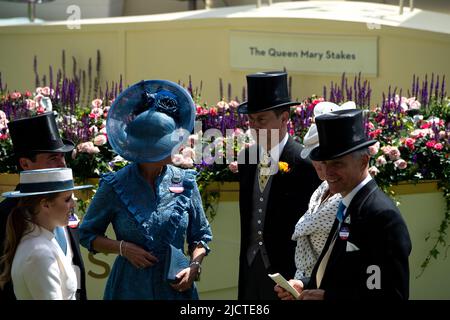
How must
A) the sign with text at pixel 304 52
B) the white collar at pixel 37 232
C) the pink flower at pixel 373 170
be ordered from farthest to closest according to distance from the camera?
the sign with text at pixel 304 52, the pink flower at pixel 373 170, the white collar at pixel 37 232

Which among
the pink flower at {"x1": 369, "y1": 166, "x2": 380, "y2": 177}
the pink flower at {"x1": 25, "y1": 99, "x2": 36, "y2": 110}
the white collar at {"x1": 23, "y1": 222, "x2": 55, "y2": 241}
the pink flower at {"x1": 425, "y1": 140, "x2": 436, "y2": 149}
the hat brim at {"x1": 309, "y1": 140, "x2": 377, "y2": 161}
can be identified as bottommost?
the pink flower at {"x1": 369, "y1": 166, "x2": 380, "y2": 177}

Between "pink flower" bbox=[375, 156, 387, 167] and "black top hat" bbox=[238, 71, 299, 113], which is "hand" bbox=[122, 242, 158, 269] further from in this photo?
"pink flower" bbox=[375, 156, 387, 167]

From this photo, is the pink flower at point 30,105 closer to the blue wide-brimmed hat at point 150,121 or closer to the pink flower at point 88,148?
the pink flower at point 88,148

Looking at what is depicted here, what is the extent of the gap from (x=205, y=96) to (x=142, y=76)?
2.84 feet

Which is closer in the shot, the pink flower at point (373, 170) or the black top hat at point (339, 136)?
the black top hat at point (339, 136)

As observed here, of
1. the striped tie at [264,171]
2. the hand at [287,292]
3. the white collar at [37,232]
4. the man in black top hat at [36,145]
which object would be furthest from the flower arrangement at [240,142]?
the white collar at [37,232]

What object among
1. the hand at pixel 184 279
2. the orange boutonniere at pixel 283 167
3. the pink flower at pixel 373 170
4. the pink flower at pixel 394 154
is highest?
the orange boutonniere at pixel 283 167

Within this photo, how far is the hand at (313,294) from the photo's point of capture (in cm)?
451

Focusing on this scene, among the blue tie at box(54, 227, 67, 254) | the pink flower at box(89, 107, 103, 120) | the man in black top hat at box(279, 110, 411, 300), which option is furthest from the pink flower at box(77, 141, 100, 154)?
the man in black top hat at box(279, 110, 411, 300)

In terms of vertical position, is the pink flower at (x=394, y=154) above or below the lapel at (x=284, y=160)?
below

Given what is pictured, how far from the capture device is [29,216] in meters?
4.31

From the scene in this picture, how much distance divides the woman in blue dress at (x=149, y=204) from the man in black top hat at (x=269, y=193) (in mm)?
490

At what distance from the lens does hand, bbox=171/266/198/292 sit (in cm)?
504
